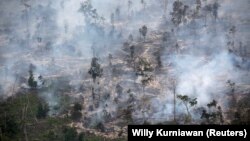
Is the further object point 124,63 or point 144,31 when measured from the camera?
point 144,31

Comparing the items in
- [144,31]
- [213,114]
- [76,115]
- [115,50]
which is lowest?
[76,115]

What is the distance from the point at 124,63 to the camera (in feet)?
391

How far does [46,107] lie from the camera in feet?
322

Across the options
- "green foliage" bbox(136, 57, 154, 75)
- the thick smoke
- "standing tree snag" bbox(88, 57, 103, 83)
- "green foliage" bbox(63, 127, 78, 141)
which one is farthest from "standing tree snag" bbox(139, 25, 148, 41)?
"green foliage" bbox(63, 127, 78, 141)

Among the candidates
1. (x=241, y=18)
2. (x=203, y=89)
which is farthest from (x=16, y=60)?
(x=241, y=18)

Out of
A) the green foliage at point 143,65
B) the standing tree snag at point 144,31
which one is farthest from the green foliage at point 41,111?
the standing tree snag at point 144,31

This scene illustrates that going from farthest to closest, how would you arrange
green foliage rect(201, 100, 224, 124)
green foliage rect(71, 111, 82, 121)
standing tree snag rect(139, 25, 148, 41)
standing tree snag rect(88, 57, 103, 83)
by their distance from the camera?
standing tree snag rect(139, 25, 148, 41)
standing tree snag rect(88, 57, 103, 83)
green foliage rect(71, 111, 82, 121)
green foliage rect(201, 100, 224, 124)

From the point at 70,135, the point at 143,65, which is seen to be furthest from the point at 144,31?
the point at 70,135

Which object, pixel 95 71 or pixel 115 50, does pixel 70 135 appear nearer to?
pixel 95 71

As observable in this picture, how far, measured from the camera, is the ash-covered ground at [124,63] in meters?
95.3

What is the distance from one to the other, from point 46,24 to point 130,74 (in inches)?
2037

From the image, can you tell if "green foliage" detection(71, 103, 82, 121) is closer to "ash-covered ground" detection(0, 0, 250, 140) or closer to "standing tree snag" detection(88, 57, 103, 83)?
"ash-covered ground" detection(0, 0, 250, 140)

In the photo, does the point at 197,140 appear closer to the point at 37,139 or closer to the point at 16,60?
the point at 37,139

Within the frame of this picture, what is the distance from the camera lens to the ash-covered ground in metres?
95.3
